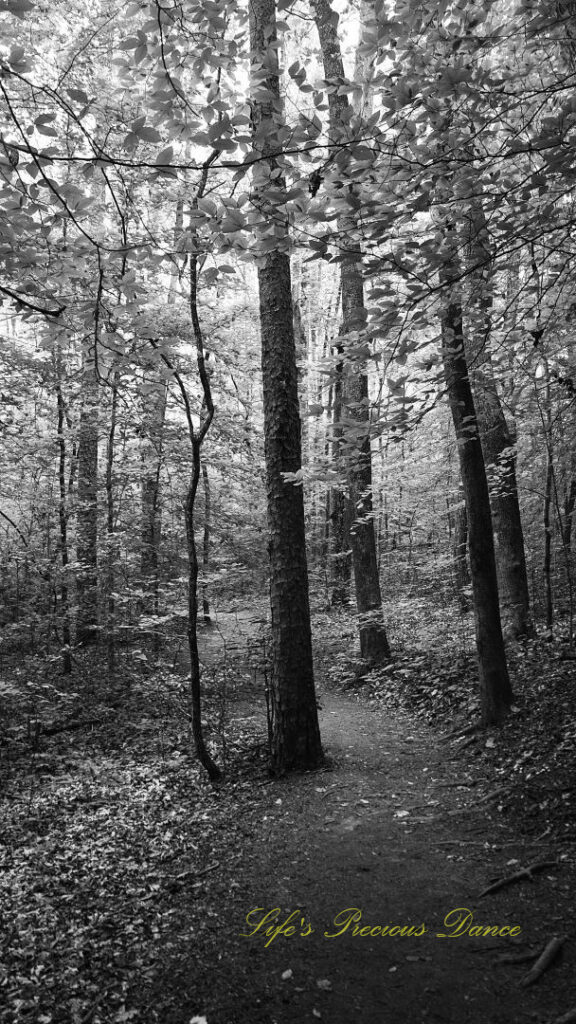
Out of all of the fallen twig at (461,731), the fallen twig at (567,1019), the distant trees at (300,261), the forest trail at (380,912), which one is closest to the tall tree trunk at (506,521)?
the distant trees at (300,261)

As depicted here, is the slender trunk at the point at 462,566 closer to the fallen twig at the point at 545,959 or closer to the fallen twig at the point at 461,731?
the fallen twig at the point at 461,731

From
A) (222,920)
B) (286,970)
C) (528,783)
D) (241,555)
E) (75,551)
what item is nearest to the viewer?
(286,970)

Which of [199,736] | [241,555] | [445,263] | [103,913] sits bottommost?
[103,913]

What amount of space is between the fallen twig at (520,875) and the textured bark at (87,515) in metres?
7.76

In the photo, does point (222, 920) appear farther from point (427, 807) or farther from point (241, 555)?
point (241, 555)

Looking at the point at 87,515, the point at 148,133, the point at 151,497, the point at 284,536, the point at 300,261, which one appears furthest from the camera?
the point at 151,497

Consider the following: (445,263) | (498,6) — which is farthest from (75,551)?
(498,6)

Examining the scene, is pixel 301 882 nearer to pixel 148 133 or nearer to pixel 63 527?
pixel 148 133

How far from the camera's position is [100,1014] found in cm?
281

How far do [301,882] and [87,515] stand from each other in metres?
9.00

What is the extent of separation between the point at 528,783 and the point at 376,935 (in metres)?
2.10

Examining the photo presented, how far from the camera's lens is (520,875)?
3.38 metres

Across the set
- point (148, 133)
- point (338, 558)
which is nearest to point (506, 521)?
point (148, 133)

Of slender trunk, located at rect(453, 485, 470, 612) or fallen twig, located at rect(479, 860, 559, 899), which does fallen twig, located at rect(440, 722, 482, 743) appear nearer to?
fallen twig, located at rect(479, 860, 559, 899)
